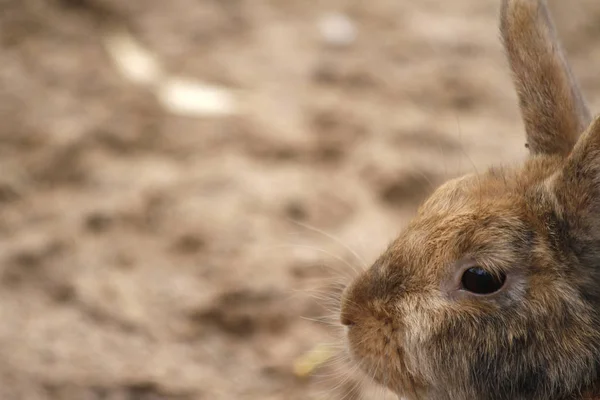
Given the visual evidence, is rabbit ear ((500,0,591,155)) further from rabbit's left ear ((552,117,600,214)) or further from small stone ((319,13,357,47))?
small stone ((319,13,357,47))

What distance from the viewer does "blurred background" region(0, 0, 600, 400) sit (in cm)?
379

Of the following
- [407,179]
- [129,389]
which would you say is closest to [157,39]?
[407,179]

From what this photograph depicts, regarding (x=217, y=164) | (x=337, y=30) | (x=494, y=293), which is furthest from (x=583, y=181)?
(x=337, y=30)

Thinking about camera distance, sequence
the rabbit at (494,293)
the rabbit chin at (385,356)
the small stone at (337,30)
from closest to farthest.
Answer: the rabbit at (494,293) < the rabbit chin at (385,356) < the small stone at (337,30)

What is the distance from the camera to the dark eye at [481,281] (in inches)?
98.3

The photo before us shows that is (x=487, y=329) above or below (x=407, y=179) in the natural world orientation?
below

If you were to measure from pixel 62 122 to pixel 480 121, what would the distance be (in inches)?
109

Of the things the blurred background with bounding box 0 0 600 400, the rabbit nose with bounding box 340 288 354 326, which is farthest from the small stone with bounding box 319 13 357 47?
the rabbit nose with bounding box 340 288 354 326

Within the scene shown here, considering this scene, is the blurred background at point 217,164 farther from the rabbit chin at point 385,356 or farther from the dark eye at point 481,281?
the dark eye at point 481,281

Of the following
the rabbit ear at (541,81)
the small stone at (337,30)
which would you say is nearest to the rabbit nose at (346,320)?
the rabbit ear at (541,81)

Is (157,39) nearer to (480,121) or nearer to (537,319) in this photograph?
(480,121)

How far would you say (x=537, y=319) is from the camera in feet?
8.04

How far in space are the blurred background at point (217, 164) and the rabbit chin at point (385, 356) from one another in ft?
1.50

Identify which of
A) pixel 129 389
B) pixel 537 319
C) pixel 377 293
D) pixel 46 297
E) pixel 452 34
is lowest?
pixel 537 319
